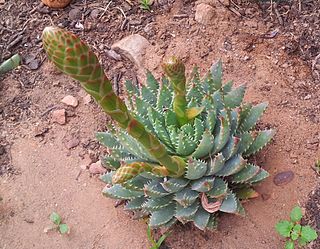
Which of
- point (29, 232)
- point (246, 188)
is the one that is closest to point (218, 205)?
point (246, 188)

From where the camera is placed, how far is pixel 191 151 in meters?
2.46

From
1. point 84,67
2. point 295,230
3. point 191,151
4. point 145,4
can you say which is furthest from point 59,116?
point 84,67

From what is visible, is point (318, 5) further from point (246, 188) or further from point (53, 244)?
A: point (53, 244)

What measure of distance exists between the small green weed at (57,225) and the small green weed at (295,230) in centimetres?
108

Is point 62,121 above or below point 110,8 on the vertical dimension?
below

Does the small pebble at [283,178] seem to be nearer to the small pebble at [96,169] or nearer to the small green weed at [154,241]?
the small green weed at [154,241]

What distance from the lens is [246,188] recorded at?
2.65m

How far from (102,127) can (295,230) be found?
4.13ft

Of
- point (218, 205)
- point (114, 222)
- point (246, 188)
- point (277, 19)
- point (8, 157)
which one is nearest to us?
point (218, 205)

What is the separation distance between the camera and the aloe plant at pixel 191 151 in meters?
2.41

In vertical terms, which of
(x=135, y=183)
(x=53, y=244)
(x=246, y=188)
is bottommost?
(x=53, y=244)

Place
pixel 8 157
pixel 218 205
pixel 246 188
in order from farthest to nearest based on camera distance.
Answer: pixel 8 157
pixel 246 188
pixel 218 205

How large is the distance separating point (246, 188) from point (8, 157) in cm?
139

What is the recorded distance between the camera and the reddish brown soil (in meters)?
2.76
